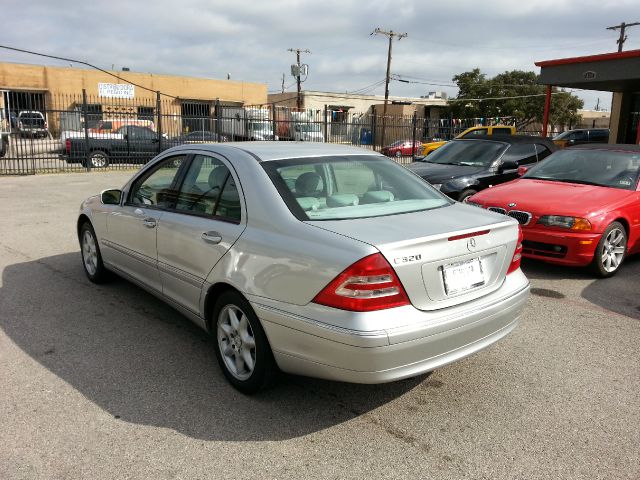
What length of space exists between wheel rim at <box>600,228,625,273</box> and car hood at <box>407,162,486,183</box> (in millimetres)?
3158

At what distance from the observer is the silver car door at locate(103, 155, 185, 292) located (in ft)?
13.8

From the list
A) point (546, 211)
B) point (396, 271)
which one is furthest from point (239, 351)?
point (546, 211)

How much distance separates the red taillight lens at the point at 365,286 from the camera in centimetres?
271

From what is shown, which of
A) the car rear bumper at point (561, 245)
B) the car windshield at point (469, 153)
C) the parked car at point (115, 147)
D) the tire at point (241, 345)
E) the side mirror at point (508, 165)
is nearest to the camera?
the tire at point (241, 345)

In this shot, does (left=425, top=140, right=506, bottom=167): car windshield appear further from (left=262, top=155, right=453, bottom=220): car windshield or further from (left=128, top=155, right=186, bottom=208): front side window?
(left=128, top=155, right=186, bottom=208): front side window

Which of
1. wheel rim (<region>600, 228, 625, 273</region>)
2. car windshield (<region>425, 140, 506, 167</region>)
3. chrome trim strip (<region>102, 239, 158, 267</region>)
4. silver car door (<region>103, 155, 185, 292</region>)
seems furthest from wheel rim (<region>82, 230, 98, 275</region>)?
car windshield (<region>425, 140, 506, 167</region>)

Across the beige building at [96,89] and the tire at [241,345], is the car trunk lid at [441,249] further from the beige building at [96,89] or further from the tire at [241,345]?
the beige building at [96,89]

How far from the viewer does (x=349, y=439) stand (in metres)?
2.91

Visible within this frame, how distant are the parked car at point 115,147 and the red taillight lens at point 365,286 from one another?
17.7m

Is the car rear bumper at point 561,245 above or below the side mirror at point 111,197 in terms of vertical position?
below

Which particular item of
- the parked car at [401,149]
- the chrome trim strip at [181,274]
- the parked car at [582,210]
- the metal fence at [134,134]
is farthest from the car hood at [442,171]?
the parked car at [401,149]

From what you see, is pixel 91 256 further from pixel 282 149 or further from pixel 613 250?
pixel 613 250

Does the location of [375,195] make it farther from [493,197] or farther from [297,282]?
[493,197]

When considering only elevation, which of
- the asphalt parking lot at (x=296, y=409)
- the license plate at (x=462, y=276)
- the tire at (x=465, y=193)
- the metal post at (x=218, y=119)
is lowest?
the asphalt parking lot at (x=296, y=409)
